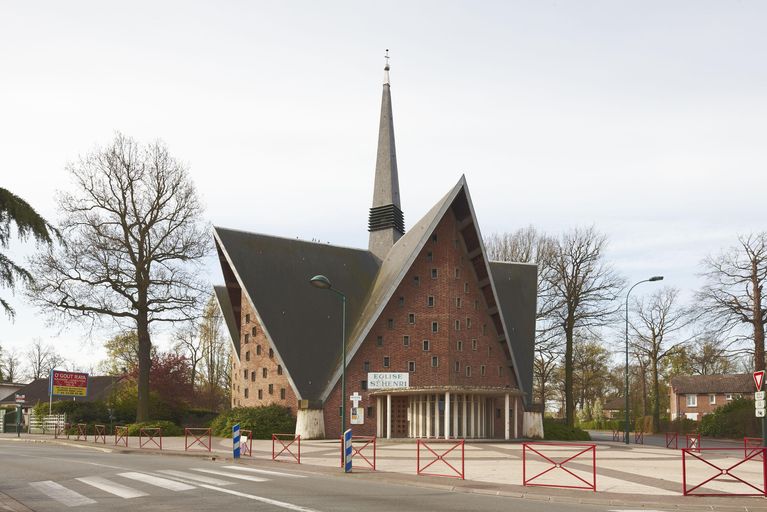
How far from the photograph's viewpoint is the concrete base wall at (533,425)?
44.7 metres

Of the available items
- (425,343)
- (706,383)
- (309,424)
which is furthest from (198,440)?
(706,383)

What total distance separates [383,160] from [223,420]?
70.5 ft

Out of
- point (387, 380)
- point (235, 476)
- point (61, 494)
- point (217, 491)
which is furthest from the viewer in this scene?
point (387, 380)

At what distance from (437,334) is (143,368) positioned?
18097 millimetres

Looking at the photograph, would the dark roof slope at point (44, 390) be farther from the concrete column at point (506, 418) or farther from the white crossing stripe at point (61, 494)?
the white crossing stripe at point (61, 494)

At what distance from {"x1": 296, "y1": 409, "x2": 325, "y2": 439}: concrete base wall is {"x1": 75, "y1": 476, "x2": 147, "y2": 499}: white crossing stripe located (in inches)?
872

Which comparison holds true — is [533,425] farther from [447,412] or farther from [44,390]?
[44,390]

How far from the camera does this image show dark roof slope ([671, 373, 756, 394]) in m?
76.2

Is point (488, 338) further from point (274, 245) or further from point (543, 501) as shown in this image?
point (543, 501)

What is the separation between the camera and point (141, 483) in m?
16.6

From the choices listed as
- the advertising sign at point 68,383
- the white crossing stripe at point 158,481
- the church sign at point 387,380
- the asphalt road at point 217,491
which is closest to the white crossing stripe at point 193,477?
the asphalt road at point 217,491

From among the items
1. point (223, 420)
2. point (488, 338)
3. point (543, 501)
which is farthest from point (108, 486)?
point (488, 338)

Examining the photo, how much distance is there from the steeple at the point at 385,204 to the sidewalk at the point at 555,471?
59.4 feet

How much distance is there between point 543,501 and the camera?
15047 millimetres
